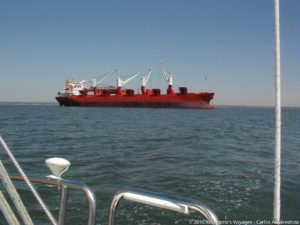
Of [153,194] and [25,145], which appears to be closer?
[153,194]

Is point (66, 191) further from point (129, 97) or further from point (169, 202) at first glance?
point (129, 97)

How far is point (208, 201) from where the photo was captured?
711 centimetres

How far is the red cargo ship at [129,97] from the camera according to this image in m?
75.1

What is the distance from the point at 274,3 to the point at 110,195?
577 cm

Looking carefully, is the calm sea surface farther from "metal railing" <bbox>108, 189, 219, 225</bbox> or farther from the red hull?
the red hull

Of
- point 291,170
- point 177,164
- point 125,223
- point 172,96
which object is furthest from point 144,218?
point 172,96

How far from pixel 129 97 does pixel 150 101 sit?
537 cm

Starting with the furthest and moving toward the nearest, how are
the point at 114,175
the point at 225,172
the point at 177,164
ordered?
the point at 177,164, the point at 225,172, the point at 114,175

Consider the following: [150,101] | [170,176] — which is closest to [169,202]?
[170,176]

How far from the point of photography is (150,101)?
7681 centimetres

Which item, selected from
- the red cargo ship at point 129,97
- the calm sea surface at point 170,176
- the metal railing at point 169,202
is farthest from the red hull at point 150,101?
A: the metal railing at point 169,202

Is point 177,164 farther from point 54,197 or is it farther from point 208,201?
point 54,197

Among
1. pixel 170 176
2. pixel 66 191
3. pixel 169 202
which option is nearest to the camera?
pixel 169 202

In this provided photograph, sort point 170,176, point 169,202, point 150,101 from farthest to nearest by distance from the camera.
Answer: point 150,101, point 170,176, point 169,202
